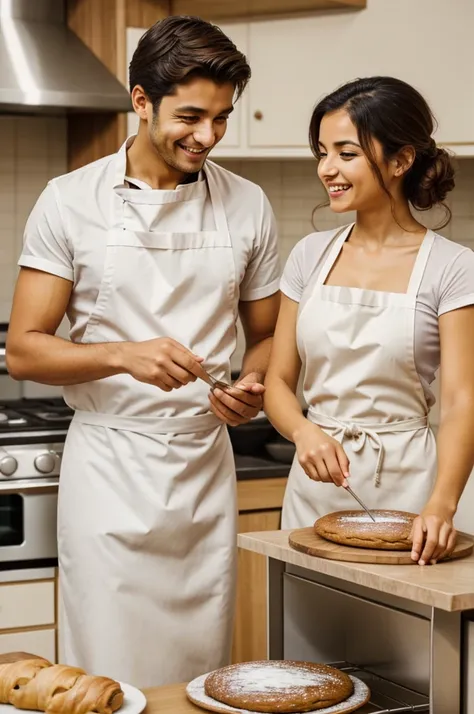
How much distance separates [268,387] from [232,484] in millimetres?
261

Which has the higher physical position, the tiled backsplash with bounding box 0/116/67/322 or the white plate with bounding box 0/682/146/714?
the tiled backsplash with bounding box 0/116/67/322

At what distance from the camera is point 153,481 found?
2.01m

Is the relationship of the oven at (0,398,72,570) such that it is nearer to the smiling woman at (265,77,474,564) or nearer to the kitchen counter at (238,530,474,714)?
the smiling woman at (265,77,474,564)

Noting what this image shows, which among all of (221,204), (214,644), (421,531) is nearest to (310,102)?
(221,204)

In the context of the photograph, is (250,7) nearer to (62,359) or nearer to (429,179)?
(429,179)

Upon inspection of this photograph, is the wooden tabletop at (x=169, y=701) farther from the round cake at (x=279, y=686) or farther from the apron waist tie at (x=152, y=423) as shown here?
the apron waist tie at (x=152, y=423)

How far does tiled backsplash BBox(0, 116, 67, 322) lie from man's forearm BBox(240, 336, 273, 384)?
1264 mm

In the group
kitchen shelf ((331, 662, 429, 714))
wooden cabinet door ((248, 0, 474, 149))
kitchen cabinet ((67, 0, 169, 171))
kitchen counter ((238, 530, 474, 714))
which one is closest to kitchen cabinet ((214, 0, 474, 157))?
wooden cabinet door ((248, 0, 474, 149))

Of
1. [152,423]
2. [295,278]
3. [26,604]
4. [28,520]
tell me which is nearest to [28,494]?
[28,520]

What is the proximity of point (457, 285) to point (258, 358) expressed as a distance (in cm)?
48

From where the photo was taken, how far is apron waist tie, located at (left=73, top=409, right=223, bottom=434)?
2012mm

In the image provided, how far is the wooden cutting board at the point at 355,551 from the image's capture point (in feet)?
4.87

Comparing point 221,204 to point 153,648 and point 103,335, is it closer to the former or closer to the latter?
point 103,335

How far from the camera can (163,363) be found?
1.82m
